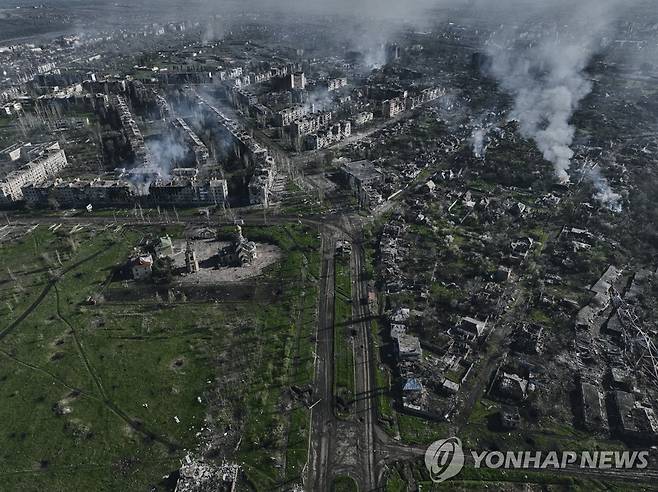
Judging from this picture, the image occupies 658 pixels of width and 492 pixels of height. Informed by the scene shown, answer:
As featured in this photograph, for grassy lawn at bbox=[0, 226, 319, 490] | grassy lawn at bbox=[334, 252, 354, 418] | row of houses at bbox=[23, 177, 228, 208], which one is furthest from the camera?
row of houses at bbox=[23, 177, 228, 208]

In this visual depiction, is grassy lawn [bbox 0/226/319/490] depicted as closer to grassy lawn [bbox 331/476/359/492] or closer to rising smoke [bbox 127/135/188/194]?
grassy lawn [bbox 331/476/359/492]

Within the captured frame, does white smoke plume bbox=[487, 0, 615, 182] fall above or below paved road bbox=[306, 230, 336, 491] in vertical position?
above

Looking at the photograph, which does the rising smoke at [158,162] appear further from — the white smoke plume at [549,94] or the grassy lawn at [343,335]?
the white smoke plume at [549,94]

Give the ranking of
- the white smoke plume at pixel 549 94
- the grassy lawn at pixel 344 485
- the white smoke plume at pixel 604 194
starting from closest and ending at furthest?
1. the grassy lawn at pixel 344 485
2. the white smoke plume at pixel 604 194
3. the white smoke plume at pixel 549 94

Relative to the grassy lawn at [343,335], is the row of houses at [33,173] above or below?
above

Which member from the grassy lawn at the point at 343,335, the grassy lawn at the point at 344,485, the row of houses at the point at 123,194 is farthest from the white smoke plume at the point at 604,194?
the row of houses at the point at 123,194

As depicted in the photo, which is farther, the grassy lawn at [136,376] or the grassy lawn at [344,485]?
the grassy lawn at [136,376]

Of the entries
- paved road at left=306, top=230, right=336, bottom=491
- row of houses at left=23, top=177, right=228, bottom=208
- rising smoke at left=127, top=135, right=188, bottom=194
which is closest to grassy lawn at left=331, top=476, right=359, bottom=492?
paved road at left=306, top=230, right=336, bottom=491

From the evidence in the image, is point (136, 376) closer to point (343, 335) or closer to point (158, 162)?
point (343, 335)

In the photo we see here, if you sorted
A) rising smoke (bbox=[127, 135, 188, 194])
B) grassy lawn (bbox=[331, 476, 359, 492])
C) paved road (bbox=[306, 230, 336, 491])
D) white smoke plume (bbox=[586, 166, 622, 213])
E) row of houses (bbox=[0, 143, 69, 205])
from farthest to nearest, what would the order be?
rising smoke (bbox=[127, 135, 188, 194]) < row of houses (bbox=[0, 143, 69, 205]) < white smoke plume (bbox=[586, 166, 622, 213]) < paved road (bbox=[306, 230, 336, 491]) < grassy lawn (bbox=[331, 476, 359, 492])

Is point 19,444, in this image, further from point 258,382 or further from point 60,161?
point 60,161

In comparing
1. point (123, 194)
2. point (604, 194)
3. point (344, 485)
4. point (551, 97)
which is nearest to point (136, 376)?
point (344, 485)

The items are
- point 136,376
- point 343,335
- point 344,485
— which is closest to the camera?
point 344,485

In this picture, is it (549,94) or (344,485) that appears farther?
(549,94)
